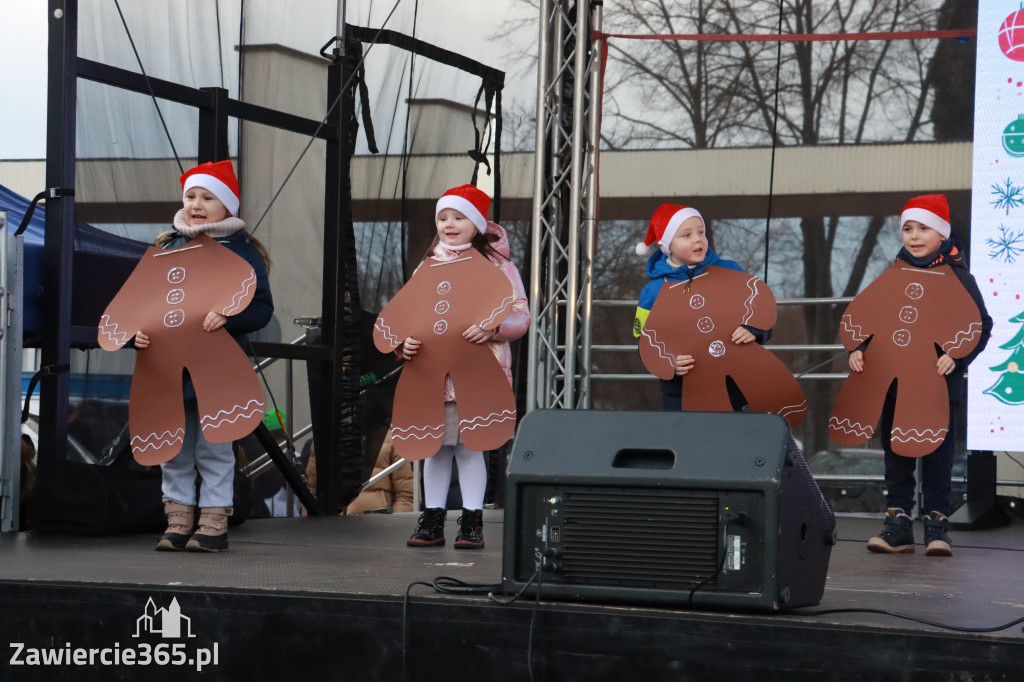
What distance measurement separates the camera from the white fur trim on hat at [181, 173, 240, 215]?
371 centimetres

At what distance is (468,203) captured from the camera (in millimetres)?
4043

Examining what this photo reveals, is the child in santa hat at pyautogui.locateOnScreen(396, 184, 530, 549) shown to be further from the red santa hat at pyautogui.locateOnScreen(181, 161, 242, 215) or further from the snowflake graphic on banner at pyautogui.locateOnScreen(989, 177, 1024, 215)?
the snowflake graphic on banner at pyautogui.locateOnScreen(989, 177, 1024, 215)

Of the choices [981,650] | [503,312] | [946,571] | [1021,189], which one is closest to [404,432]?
[503,312]

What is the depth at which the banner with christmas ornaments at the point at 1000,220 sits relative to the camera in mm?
5172

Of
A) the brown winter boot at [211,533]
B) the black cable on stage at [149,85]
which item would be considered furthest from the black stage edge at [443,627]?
the black cable on stage at [149,85]

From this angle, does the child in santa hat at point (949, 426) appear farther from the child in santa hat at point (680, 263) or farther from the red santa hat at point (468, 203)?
the red santa hat at point (468, 203)

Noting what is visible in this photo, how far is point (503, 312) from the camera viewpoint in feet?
12.7

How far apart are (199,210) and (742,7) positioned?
15.9 ft

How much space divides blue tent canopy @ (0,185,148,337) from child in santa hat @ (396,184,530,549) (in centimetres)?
121

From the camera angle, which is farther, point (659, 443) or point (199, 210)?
point (199, 210)

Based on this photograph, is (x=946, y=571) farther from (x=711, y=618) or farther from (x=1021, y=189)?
(x=1021, y=189)

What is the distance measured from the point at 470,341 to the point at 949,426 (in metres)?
1.73

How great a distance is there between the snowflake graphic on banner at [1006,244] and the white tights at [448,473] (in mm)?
2737

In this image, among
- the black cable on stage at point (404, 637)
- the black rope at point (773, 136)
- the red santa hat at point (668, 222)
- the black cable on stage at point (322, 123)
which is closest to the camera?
the black cable on stage at point (404, 637)
